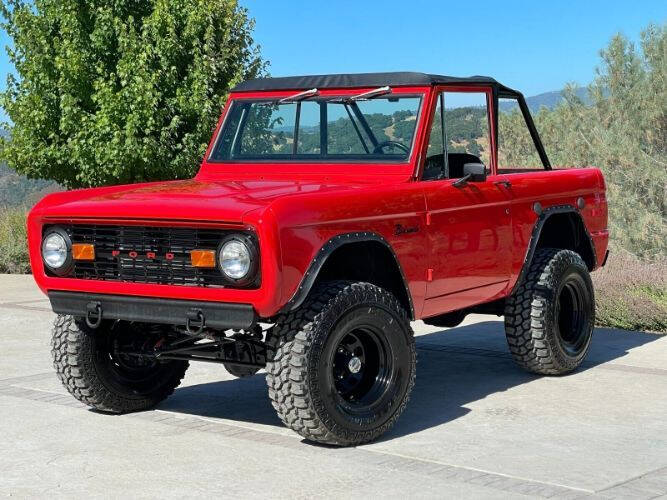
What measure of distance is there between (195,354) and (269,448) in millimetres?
A: 780

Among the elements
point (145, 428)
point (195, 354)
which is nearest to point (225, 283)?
point (195, 354)

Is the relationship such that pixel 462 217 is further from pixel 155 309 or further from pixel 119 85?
pixel 119 85

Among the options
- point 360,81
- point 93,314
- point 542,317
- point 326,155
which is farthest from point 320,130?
point 93,314

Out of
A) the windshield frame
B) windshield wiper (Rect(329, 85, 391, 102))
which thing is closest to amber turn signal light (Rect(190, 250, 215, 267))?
the windshield frame

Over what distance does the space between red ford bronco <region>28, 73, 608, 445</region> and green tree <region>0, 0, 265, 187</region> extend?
12547mm

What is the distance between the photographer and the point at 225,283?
6.04m

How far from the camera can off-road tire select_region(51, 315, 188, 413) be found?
696 centimetres

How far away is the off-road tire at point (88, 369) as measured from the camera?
274 inches

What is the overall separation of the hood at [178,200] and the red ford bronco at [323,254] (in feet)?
0.05

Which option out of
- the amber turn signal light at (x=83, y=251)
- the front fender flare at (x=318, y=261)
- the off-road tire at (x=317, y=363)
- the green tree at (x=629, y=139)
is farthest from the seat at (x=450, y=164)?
the green tree at (x=629, y=139)

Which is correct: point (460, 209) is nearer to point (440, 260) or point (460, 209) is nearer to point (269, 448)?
point (440, 260)

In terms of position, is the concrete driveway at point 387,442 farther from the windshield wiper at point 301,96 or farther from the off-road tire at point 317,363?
the windshield wiper at point 301,96

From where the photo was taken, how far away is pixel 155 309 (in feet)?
20.6

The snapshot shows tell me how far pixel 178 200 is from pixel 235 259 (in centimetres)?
58
